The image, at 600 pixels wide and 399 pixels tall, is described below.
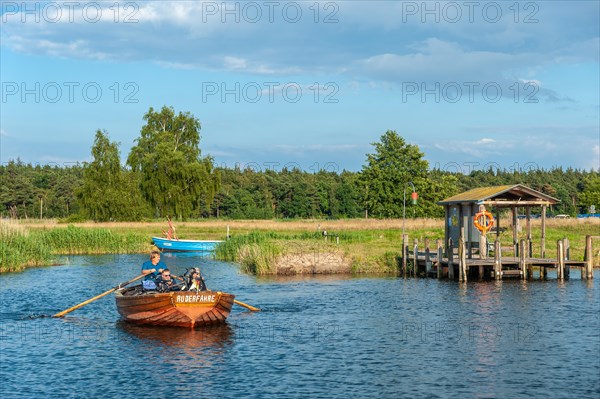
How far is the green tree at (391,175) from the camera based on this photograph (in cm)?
A: 9450

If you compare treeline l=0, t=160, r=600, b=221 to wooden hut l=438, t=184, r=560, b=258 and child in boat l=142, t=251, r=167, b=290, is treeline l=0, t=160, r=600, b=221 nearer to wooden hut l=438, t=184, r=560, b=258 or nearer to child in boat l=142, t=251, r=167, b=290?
wooden hut l=438, t=184, r=560, b=258

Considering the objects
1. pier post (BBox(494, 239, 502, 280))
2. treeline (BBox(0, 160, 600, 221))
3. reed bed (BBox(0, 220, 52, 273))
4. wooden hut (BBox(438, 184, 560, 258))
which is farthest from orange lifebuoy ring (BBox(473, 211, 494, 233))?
treeline (BBox(0, 160, 600, 221))

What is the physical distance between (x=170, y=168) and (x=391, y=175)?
86.5 ft

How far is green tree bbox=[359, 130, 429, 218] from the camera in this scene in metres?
94.5

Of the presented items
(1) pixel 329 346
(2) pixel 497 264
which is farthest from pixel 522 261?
(1) pixel 329 346

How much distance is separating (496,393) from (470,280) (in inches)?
913

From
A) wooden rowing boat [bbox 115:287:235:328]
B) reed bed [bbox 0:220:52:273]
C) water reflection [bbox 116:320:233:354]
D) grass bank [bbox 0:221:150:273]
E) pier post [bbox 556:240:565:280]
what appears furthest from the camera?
grass bank [bbox 0:221:150:273]

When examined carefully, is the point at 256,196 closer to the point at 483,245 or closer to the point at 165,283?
the point at 483,245

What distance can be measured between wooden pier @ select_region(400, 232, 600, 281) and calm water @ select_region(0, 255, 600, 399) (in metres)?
1.77

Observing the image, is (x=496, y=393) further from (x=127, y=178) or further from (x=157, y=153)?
(x=127, y=178)

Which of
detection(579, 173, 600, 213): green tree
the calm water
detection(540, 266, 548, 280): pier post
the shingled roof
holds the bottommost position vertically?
the calm water

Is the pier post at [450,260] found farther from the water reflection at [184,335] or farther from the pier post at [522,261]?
the water reflection at [184,335]

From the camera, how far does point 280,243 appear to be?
48.8 m

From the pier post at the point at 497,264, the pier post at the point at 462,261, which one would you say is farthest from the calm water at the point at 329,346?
the pier post at the point at 462,261
